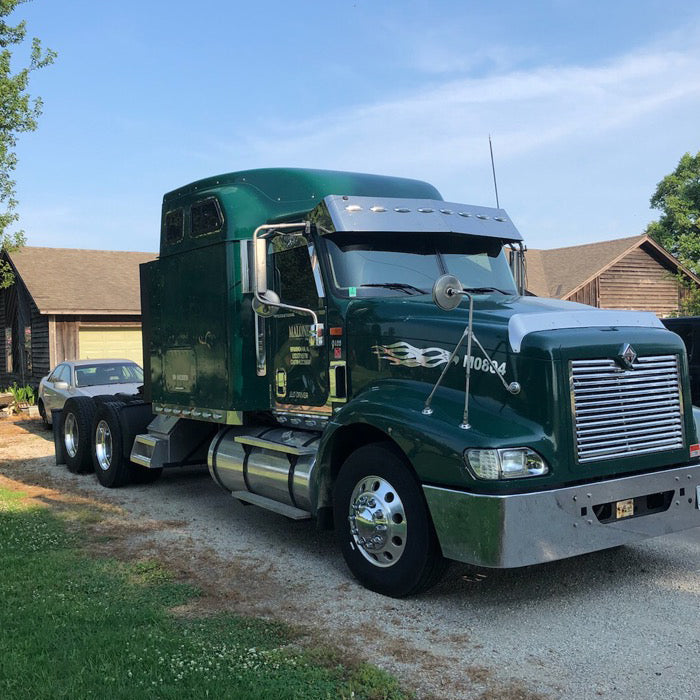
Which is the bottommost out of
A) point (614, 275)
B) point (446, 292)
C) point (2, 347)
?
point (446, 292)

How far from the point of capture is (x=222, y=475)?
7.57 meters

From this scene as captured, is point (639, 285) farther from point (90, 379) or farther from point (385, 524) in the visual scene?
point (385, 524)

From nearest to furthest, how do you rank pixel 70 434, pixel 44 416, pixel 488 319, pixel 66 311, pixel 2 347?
pixel 488 319, pixel 70 434, pixel 44 416, pixel 66 311, pixel 2 347

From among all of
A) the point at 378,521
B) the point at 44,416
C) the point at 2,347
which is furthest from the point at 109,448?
the point at 2,347

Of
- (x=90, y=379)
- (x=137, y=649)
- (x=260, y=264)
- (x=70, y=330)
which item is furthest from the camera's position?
(x=70, y=330)

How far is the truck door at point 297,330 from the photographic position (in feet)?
21.0

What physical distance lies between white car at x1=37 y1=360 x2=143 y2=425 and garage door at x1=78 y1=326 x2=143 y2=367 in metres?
7.49

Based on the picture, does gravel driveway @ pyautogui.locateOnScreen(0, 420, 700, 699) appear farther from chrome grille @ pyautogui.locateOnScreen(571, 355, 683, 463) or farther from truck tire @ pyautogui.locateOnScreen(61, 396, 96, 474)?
truck tire @ pyautogui.locateOnScreen(61, 396, 96, 474)

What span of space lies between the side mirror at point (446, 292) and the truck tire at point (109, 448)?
5809 mm

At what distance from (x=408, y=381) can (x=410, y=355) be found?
0.60 feet

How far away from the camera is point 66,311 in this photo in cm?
2252

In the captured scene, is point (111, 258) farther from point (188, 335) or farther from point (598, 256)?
point (188, 335)

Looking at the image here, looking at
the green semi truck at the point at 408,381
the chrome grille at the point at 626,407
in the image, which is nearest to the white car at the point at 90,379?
the green semi truck at the point at 408,381

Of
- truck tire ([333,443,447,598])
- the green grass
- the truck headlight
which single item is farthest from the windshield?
the green grass
